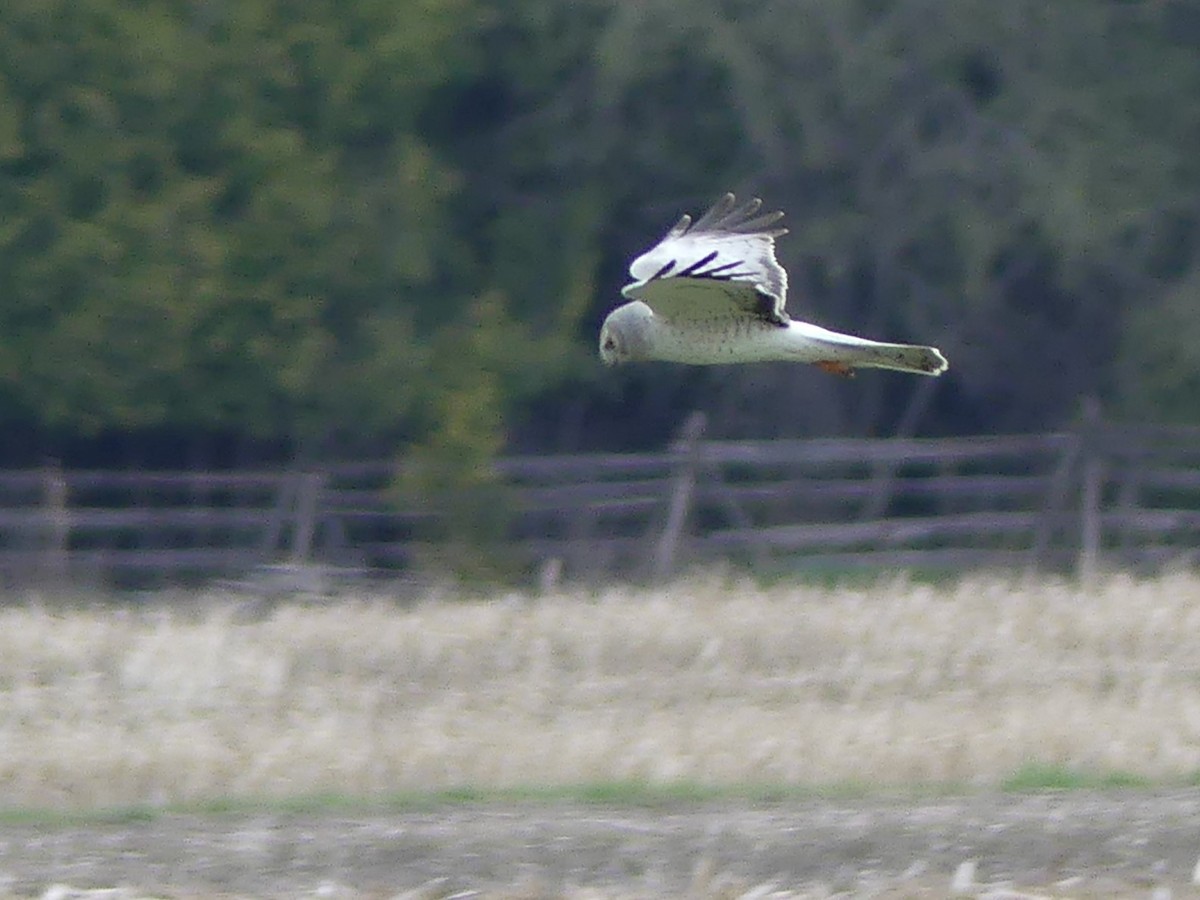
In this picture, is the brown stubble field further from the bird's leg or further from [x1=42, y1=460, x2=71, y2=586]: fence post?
the bird's leg

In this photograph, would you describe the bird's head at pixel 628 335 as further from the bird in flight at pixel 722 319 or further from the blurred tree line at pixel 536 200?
the blurred tree line at pixel 536 200

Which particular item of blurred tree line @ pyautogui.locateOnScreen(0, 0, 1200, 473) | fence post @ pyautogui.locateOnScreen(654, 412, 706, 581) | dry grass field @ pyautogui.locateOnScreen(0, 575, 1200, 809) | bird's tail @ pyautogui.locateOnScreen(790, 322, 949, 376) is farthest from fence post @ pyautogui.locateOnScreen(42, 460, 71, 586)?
bird's tail @ pyautogui.locateOnScreen(790, 322, 949, 376)

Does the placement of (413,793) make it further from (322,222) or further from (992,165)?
(992,165)

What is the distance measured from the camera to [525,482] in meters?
18.4

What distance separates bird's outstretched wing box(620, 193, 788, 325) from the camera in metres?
6.37

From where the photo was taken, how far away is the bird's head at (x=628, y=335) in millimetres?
6969

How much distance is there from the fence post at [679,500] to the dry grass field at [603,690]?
1.48 m

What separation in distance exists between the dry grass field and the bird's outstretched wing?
2.15 m

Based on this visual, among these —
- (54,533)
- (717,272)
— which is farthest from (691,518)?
(717,272)

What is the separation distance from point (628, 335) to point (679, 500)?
8.35 m

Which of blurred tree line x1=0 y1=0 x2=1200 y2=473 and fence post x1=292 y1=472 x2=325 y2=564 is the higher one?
blurred tree line x1=0 y1=0 x2=1200 y2=473

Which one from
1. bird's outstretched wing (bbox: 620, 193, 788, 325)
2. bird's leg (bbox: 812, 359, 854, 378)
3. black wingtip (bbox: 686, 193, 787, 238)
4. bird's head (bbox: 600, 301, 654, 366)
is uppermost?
black wingtip (bbox: 686, 193, 787, 238)

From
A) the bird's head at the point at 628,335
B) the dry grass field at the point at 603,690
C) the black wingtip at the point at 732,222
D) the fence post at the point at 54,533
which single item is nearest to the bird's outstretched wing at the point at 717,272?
the black wingtip at the point at 732,222

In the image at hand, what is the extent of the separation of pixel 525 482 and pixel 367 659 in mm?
7501
